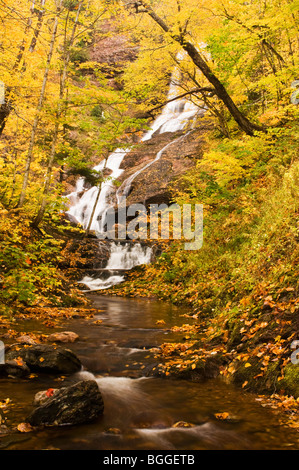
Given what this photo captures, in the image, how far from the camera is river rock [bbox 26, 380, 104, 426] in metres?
2.90

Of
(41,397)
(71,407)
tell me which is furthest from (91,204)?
(71,407)

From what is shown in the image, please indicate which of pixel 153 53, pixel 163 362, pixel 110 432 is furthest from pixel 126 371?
pixel 153 53

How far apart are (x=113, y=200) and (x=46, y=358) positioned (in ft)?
54.5

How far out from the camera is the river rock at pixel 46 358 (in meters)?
4.19

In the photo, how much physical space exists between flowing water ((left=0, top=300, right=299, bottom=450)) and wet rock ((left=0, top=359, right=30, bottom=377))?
12 cm

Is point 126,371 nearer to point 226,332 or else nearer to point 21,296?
point 226,332

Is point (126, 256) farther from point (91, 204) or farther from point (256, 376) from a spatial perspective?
point (256, 376)

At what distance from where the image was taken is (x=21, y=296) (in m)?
6.14

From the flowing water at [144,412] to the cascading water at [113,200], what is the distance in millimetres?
8864

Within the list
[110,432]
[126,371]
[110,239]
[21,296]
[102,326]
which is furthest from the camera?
[110,239]

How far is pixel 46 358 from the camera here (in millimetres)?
4266

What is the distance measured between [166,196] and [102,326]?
11.5m
